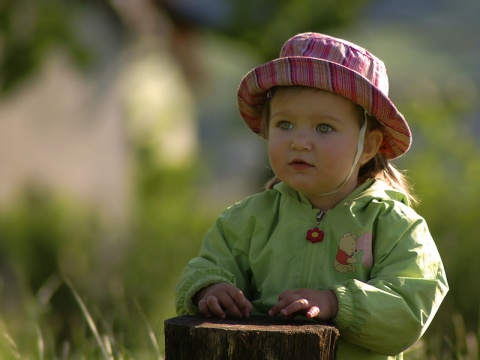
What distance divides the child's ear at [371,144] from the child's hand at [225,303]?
66cm

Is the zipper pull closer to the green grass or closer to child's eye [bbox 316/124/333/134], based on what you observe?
child's eye [bbox 316/124/333/134]

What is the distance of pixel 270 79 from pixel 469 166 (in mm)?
5265

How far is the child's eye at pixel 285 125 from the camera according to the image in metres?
3.29

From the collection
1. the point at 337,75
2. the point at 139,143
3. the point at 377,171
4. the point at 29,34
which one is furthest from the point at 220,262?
the point at 139,143

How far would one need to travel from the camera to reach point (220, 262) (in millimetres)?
3418

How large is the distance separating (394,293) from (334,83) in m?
0.69

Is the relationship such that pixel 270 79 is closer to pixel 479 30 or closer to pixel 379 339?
pixel 379 339

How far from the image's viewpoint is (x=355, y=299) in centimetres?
302

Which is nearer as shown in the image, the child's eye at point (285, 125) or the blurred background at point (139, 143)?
the child's eye at point (285, 125)

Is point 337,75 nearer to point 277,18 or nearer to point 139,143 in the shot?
point 277,18

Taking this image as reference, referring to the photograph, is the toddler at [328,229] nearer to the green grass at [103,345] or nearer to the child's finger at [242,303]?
the child's finger at [242,303]

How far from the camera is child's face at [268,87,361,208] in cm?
323

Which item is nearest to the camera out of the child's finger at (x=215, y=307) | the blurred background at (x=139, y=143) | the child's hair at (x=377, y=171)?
the child's finger at (x=215, y=307)

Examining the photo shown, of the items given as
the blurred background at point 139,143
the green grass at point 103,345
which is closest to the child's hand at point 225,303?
the green grass at point 103,345
